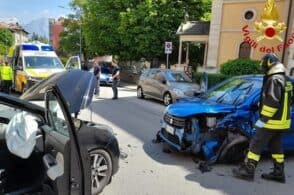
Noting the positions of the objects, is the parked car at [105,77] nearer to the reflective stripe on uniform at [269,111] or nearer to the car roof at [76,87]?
the reflective stripe on uniform at [269,111]

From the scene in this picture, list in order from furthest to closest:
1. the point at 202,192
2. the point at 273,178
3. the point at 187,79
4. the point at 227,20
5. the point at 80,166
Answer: the point at 227,20 < the point at 187,79 < the point at 273,178 < the point at 202,192 < the point at 80,166

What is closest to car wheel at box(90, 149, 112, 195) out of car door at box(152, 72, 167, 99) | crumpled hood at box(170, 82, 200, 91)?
crumpled hood at box(170, 82, 200, 91)

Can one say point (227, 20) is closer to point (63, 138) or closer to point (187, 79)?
point (187, 79)

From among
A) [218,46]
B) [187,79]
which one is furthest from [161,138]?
[218,46]

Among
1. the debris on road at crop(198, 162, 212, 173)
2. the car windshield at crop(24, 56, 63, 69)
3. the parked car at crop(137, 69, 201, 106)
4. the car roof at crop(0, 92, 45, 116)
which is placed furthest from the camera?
the car windshield at crop(24, 56, 63, 69)

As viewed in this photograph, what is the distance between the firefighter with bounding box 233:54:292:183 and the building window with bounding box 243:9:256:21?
1831 cm

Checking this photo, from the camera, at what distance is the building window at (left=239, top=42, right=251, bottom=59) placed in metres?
22.6

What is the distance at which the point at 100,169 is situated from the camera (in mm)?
4504

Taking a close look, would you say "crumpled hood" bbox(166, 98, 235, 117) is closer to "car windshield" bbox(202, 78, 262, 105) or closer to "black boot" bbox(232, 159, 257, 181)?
"car windshield" bbox(202, 78, 262, 105)

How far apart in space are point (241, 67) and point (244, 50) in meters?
5.94

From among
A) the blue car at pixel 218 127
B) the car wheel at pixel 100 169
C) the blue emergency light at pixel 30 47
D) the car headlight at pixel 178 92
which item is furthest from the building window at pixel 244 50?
the car wheel at pixel 100 169

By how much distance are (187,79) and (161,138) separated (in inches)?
300

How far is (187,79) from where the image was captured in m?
13.9

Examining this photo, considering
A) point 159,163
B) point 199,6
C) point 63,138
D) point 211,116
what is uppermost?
point 199,6
